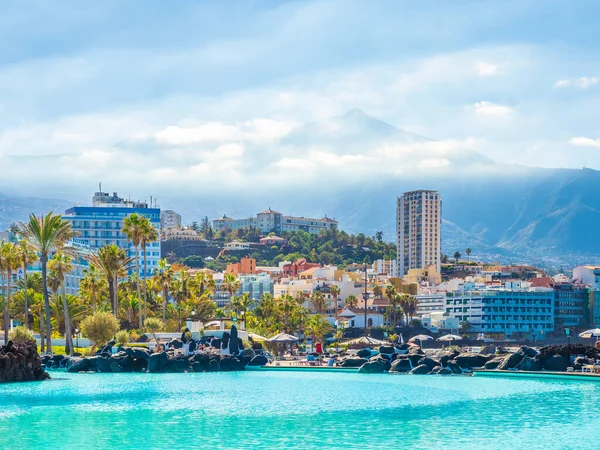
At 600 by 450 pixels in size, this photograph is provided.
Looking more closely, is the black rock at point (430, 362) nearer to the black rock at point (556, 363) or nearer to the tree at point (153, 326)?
the black rock at point (556, 363)

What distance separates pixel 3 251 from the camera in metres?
67.1

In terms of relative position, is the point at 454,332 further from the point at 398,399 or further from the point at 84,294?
the point at 398,399

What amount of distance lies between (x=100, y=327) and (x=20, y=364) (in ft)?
61.8

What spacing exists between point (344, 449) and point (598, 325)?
119201 mm

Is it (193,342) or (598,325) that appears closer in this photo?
(193,342)

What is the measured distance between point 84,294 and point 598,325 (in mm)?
81382

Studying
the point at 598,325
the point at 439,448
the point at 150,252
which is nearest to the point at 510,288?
the point at 598,325

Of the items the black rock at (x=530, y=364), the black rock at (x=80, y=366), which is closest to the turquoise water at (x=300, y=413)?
the black rock at (x=530, y=364)

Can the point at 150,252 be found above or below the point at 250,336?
above

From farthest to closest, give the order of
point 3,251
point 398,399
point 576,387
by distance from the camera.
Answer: point 3,251, point 576,387, point 398,399

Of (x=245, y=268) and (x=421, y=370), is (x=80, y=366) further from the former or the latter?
(x=245, y=268)

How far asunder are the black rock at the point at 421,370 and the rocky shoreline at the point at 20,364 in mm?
20323

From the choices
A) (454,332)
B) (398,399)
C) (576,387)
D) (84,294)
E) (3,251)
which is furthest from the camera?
(454,332)

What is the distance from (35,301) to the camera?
7712cm
